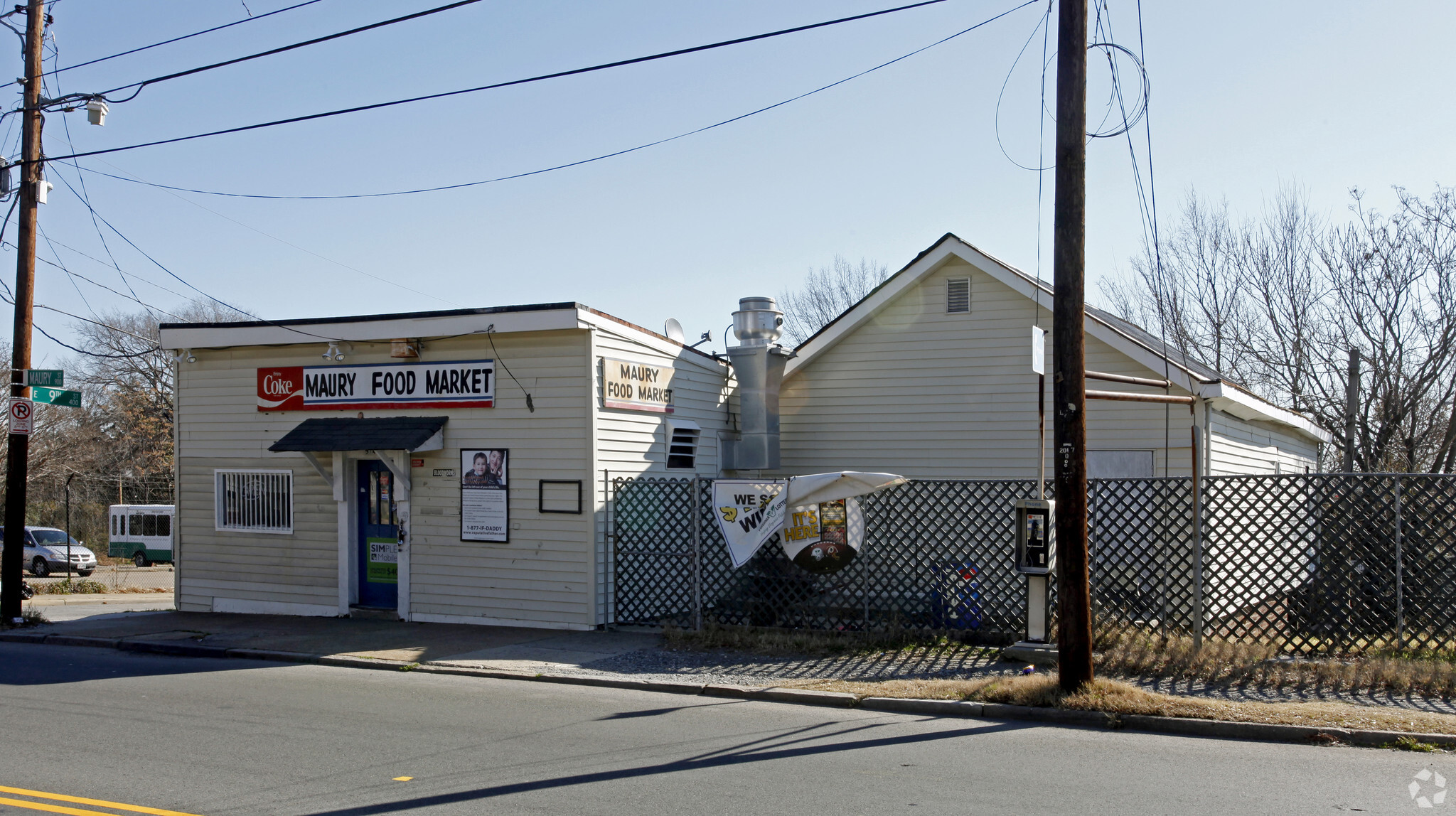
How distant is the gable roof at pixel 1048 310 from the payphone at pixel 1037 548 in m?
4.31

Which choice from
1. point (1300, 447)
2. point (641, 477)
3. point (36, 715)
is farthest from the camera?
point (1300, 447)

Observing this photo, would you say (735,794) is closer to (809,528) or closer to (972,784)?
(972,784)

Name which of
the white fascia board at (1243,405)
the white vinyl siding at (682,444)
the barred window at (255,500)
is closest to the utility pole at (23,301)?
the barred window at (255,500)

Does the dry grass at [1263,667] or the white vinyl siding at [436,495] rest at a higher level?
the white vinyl siding at [436,495]

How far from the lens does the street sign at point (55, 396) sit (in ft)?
49.4

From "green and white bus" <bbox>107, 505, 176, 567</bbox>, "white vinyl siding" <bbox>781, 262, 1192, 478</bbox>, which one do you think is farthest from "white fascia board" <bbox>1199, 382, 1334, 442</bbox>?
"green and white bus" <bbox>107, 505, 176, 567</bbox>

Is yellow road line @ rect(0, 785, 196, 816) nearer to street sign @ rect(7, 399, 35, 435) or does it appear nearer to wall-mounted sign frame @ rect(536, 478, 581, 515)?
wall-mounted sign frame @ rect(536, 478, 581, 515)

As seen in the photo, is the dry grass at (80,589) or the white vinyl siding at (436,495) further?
the dry grass at (80,589)

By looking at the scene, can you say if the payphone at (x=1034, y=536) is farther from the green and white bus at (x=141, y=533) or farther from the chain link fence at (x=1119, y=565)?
the green and white bus at (x=141, y=533)

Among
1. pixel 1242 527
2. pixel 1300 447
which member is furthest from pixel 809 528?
pixel 1300 447

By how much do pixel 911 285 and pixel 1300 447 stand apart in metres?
11.5

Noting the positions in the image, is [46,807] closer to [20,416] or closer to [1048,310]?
[20,416]

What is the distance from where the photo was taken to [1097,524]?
1124 centimetres

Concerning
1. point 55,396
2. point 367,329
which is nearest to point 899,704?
point 367,329
